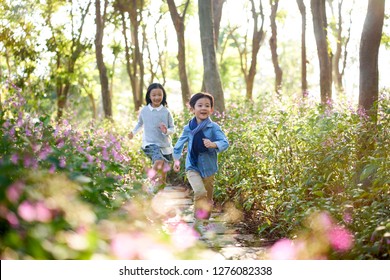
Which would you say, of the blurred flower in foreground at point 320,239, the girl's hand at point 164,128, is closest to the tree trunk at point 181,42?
the girl's hand at point 164,128

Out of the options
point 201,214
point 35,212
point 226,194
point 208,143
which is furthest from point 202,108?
point 35,212

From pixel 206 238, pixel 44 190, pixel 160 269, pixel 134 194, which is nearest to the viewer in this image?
pixel 160 269

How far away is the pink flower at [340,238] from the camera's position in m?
4.35

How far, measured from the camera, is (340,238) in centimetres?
450

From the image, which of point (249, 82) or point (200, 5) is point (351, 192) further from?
point (249, 82)

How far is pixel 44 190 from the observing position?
3248mm

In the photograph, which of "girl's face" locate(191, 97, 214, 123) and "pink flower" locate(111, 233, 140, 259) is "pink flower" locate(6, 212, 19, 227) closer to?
"pink flower" locate(111, 233, 140, 259)

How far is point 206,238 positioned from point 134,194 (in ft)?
5.24

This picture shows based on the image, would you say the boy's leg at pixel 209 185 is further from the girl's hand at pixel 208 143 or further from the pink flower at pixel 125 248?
the pink flower at pixel 125 248

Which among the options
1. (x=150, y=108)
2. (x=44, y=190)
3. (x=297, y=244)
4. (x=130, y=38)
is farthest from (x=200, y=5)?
(x=130, y=38)

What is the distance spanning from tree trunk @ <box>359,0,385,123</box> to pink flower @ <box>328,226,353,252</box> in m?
2.05

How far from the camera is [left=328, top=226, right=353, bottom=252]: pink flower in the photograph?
4352 millimetres

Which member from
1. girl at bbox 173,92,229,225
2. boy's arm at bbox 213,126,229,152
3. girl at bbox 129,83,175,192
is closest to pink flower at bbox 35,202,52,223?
boy's arm at bbox 213,126,229,152

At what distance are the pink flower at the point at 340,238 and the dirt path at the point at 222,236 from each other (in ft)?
2.60
